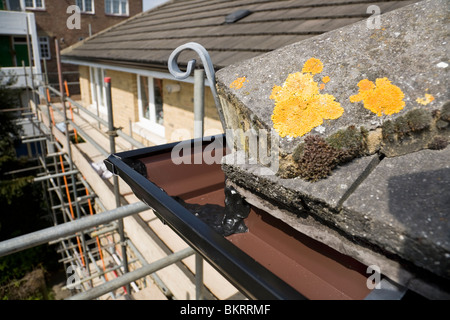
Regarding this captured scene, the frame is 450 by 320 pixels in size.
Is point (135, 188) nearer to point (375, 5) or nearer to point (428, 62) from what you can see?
point (428, 62)

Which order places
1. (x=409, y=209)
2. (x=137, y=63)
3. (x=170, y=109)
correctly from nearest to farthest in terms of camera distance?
(x=409, y=209)
(x=137, y=63)
(x=170, y=109)

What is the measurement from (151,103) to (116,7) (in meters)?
17.0

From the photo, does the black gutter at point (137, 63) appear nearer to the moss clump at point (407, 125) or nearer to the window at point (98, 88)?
the window at point (98, 88)

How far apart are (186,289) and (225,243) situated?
2.74m

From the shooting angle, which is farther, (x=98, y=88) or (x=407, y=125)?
(x=98, y=88)

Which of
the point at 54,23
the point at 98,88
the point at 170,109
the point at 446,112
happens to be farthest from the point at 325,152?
the point at 54,23

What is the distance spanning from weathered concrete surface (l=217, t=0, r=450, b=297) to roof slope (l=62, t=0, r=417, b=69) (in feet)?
7.28

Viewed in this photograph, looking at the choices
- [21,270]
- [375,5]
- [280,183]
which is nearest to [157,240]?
[280,183]

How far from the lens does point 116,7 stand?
2086 centimetres

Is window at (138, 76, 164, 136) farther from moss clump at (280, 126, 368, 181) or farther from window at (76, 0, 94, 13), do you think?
window at (76, 0, 94, 13)

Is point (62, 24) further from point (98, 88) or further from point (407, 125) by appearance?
point (407, 125)

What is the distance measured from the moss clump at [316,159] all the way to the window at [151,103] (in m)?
6.54

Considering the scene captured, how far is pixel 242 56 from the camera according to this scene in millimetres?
3615

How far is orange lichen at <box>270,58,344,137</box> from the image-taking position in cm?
113
